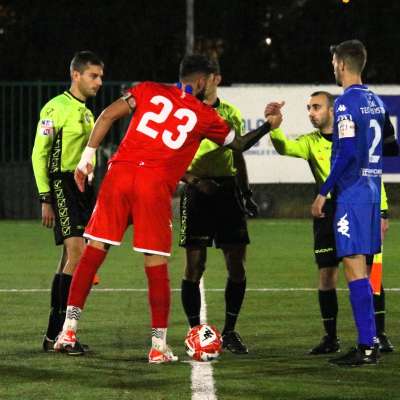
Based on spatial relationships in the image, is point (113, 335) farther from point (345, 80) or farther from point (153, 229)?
point (345, 80)

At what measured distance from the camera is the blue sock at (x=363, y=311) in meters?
8.27

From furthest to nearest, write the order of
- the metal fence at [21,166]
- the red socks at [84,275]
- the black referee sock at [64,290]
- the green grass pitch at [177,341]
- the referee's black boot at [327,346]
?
the metal fence at [21,166] → the black referee sock at [64,290] → the referee's black boot at [327,346] → the red socks at [84,275] → the green grass pitch at [177,341]

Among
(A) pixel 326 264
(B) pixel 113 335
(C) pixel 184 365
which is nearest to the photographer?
(C) pixel 184 365

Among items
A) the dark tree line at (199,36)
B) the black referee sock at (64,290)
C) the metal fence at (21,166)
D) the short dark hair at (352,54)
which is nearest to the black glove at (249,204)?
the black referee sock at (64,290)

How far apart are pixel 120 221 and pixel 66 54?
29691 millimetres

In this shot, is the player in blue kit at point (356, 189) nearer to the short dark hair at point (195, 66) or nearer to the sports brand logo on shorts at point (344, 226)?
the sports brand logo on shorts at point (344, 226)

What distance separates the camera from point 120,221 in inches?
335

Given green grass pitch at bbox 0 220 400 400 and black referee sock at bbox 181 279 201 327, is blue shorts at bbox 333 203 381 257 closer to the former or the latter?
green grass pitch at bbox 0 220 400 400

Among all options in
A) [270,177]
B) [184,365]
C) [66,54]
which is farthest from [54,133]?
[66,54]

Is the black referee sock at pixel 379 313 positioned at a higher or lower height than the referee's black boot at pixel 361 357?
higher

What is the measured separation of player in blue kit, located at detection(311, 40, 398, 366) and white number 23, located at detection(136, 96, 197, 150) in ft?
3.05

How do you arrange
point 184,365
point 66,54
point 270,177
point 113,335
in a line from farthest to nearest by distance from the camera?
point 66,54, point 270,177, point 113,335, point 184,365

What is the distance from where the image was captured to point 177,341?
9.48 metres

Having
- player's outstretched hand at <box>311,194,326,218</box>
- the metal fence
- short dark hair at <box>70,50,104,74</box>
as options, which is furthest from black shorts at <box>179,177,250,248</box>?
the metal fence
